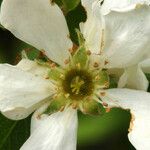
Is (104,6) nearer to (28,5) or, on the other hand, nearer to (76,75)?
(28,5)

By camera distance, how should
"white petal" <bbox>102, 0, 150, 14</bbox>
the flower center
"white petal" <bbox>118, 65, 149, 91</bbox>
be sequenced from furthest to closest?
the flower center, "white petal" <bbox>118, 65, 149, 91</bbox>, "white petal" <bbox>102, 0, 150, 14</bbox>

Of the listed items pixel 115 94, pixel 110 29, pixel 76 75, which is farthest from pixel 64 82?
pixel 110 29

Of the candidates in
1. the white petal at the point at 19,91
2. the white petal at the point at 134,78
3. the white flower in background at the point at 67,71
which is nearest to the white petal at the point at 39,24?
the white flower in background at the point at 67,71

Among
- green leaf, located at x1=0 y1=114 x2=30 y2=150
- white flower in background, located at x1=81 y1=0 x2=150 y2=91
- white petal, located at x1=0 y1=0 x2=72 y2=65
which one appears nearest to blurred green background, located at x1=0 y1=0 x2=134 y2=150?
green leaf, located at x1=0 y1=114 x2=30 y2=150

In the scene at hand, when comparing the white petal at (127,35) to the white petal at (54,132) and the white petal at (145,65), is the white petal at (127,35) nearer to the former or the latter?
the white petal at (145,65)

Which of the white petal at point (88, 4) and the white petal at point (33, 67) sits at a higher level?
the white petal at point (88, 4)

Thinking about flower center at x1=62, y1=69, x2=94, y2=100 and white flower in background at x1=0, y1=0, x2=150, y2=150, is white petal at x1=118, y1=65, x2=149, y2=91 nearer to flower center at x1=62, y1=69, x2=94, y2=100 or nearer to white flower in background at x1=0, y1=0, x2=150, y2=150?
white flower in background at x1=0, y1=0, x2=150, y2=150
